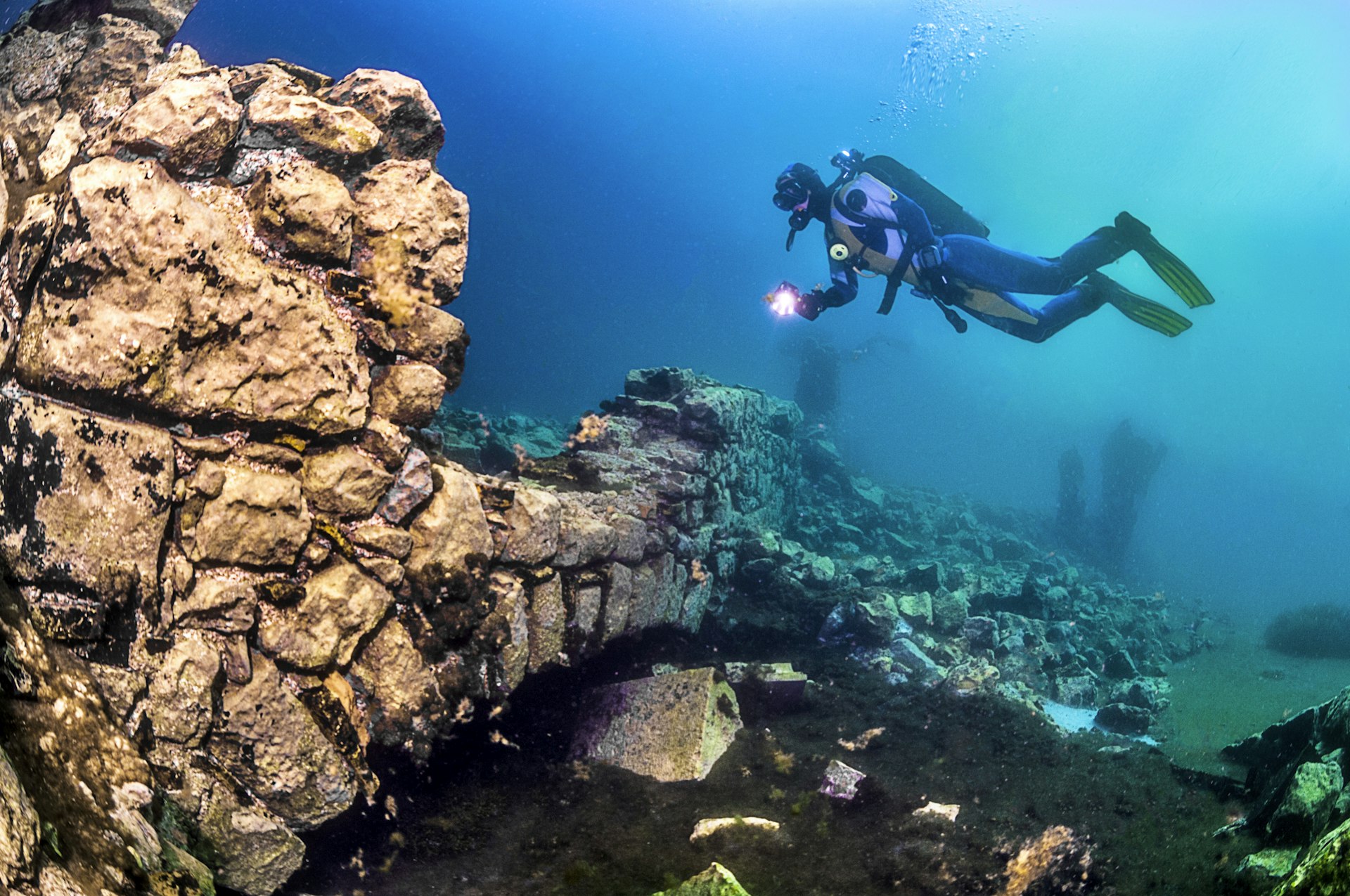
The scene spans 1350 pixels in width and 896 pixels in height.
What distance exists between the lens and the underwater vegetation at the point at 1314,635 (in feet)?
33.1

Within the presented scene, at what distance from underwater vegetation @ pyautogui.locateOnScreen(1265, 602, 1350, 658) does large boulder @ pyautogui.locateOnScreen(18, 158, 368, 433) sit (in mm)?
15578

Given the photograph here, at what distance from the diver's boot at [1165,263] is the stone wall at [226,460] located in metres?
8.70

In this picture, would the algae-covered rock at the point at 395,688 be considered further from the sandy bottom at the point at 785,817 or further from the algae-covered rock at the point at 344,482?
the algae-covered rock at the point at 344,482

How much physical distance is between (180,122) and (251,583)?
7.52 feet

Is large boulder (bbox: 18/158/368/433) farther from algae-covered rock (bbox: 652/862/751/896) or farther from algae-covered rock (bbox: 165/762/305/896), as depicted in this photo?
algae-covered rock (bbox: 652/862/751/896)

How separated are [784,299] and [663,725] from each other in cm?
550

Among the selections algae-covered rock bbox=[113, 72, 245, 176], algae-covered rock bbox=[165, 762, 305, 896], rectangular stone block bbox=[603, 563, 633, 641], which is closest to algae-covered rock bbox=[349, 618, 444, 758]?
algae-covered rock bbox=[165, 762, 305, 896]

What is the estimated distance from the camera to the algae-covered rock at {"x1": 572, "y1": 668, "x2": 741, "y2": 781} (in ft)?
12.7

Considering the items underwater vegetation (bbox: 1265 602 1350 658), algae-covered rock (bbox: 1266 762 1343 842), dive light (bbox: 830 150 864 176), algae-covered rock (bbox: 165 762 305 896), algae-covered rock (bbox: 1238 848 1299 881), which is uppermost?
dive light (bbox: 830 150 864 176)

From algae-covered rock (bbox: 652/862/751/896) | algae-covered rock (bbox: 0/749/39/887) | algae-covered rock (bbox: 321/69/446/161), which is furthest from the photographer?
algae-covered rock (bbox: 321/69/446/161)

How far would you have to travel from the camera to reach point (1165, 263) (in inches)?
296

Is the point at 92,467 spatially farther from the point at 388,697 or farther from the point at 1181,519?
the point at 1181,519

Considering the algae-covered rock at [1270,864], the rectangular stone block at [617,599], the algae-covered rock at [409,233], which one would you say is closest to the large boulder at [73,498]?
the algae-covered rock at [409,233]

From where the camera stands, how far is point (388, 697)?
316cm
